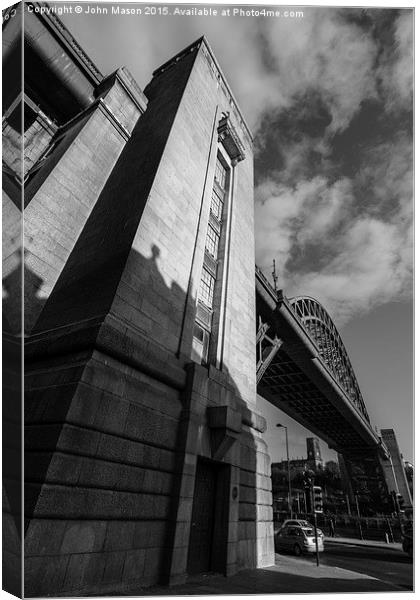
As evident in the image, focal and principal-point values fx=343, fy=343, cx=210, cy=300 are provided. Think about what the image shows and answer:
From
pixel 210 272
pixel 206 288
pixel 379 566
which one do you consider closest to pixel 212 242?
pixel 210 272

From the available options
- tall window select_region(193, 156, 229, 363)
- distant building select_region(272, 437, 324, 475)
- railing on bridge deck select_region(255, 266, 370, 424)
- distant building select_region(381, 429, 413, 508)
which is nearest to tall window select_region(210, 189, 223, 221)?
tall window select_region(193, 156, 229, 363)

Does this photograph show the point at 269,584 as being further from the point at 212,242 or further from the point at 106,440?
the point at 212,242

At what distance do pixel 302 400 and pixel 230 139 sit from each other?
43770 mm

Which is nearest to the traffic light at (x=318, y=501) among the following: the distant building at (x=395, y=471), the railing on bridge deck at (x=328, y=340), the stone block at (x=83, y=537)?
the stone block at (x=83, y=537)

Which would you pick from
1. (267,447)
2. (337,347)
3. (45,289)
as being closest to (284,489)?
(337,347)

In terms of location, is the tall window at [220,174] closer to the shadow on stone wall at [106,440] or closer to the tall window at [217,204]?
the tall window at [217,204]

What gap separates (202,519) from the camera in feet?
32.6

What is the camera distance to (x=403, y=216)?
7766 mm

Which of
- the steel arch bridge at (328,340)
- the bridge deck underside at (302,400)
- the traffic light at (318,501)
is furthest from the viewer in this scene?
the steel arch bridge at (328,340)

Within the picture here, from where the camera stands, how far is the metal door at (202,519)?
934 cm

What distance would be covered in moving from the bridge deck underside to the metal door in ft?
77.9

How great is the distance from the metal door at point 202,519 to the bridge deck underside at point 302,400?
23733mm

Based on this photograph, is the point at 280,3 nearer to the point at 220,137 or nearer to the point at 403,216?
the point at 403,216

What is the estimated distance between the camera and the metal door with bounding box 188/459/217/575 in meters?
9.34
